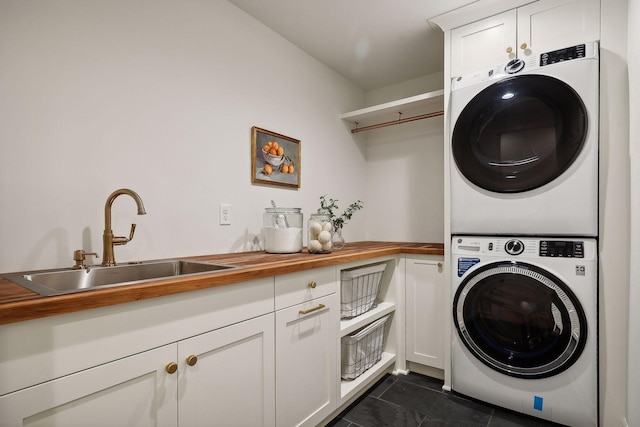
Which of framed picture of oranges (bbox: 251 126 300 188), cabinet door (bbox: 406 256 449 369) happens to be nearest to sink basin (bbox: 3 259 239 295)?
framed picture of oranges (bbox: 251 126 300 188)

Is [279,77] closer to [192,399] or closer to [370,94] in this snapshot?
[370,94]

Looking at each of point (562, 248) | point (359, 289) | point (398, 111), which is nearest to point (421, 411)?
point (359, 289)

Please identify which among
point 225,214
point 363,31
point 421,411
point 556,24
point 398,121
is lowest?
point 421,411

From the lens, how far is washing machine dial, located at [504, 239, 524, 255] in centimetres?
178

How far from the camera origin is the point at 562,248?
1.67 m

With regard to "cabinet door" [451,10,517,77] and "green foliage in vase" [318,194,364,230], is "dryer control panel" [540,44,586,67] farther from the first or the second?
"green foliage in vase" [318,194,364,230]

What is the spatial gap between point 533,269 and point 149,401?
1.84 meters

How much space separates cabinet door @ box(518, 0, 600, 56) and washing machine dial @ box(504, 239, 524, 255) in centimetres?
106

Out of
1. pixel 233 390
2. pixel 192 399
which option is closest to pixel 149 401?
→ pixel 192 399

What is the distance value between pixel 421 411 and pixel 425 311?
0.62m

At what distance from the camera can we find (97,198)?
4.55ft

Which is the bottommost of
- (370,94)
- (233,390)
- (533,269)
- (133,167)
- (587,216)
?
(233,390)

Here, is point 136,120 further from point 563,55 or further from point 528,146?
point 563,55

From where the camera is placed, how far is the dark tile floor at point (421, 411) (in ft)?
5.67
